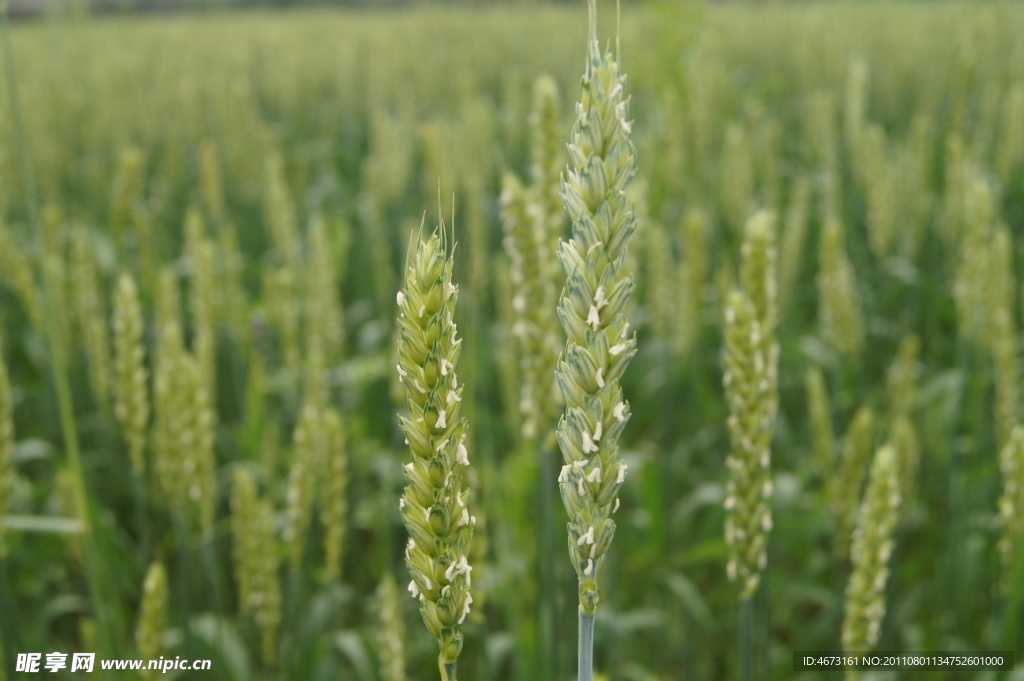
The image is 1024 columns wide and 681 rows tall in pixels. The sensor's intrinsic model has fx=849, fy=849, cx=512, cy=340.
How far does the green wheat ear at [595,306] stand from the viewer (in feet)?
2.46

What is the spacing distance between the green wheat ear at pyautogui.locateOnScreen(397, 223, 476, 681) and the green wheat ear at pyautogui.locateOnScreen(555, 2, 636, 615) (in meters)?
0.11

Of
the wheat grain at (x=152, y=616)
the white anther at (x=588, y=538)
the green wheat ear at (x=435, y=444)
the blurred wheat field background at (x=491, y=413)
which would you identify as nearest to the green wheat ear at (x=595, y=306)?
the white anther at (x=588, y=538)

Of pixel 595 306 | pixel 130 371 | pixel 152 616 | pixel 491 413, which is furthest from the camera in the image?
pixel 491 413

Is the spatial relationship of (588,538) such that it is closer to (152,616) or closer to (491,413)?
(152,616)

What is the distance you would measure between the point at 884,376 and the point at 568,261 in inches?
151

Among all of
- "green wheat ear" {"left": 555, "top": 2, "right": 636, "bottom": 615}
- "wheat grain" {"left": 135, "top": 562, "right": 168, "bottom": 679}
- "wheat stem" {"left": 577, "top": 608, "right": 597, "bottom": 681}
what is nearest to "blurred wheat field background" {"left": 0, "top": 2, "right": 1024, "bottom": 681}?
"wheat grain" {"left": 135, "top": 562, "right": 168, "bottom": 679}

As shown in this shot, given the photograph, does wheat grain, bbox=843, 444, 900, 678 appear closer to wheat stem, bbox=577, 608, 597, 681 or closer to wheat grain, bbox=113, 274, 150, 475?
wheat stem, bbox=577, 608, 597, 681

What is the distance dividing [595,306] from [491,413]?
11.0 feet

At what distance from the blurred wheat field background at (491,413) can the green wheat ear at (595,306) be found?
0.64 m

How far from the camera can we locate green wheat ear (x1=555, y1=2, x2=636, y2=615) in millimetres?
751

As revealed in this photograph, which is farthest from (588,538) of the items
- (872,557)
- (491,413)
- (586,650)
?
(491,413)

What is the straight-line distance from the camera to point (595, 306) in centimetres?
75

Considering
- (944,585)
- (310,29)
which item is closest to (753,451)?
(944,585)

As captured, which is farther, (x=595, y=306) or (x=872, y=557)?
(x=872, y=557)
